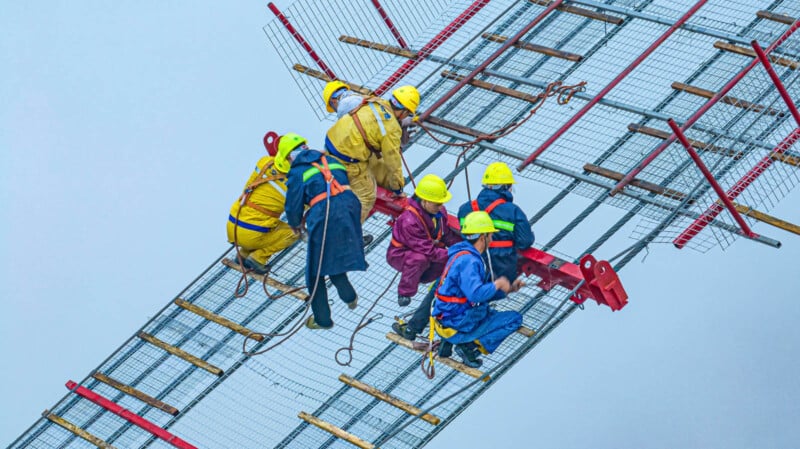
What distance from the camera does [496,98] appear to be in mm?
28625

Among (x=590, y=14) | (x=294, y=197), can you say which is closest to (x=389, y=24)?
(x=590, y=14)

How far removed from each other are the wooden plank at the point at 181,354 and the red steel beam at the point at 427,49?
4292 millimetres

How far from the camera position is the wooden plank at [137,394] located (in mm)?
28141

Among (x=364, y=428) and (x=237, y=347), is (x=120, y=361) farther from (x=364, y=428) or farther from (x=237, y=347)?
(x=364, y=428)

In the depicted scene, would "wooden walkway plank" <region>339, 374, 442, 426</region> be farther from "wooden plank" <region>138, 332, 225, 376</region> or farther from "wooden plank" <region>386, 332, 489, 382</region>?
"wooden plank" <region>138, 332, 225, 376</region>

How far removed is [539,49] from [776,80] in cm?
487

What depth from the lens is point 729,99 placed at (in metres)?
27.1

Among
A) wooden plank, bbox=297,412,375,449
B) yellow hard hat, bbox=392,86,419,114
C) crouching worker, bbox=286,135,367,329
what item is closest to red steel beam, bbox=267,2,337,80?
yellow hard hat, bbox=392,86,419,114

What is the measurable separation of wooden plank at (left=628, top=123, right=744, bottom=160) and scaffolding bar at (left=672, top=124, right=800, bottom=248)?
14.3 inches

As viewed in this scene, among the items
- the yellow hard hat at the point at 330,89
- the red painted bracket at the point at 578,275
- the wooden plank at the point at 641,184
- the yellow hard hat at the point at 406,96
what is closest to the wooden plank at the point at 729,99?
the wooden plank at the point at 641,184

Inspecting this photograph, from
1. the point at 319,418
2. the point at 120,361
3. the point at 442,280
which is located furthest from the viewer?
the point at 120,361

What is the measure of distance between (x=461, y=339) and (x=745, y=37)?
569 cm

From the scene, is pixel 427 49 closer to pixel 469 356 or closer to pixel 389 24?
pixel 389 24

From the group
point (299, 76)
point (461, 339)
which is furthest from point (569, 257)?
point (299, 76)
